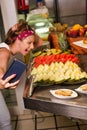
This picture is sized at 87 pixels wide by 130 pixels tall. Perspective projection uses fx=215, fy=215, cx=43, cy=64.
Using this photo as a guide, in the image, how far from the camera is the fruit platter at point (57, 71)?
43.4 inches

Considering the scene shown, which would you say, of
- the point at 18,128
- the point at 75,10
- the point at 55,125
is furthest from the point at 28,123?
the point at 75,10

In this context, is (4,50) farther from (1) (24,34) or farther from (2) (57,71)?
(2) (57,71)

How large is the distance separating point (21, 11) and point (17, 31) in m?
0.77

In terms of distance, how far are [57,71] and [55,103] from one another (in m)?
0.28

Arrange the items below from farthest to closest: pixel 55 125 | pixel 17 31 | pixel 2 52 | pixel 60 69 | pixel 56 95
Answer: pixel 55 125, pixel 17 31, pixel 2 52, pixel 60 69, pixel 56 95

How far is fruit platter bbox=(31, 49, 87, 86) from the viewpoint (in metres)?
1.10

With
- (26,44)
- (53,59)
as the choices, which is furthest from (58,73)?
(26,44)

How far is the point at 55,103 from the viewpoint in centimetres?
94

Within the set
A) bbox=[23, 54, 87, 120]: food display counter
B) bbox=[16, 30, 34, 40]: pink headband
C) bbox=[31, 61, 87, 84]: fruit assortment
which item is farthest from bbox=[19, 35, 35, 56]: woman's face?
bbox=[23, 54, 87, 120]: food display counter

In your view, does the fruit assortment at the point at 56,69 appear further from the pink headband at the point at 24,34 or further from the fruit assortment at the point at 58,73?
the pink headband at the point at 24,34

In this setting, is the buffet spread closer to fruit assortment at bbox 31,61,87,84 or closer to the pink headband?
fruit assortment at bbox 31,61,87,84

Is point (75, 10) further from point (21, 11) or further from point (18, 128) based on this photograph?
point (18, 128)

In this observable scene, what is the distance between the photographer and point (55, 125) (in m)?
2.03

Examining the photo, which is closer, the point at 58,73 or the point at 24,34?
the point at 58,73
